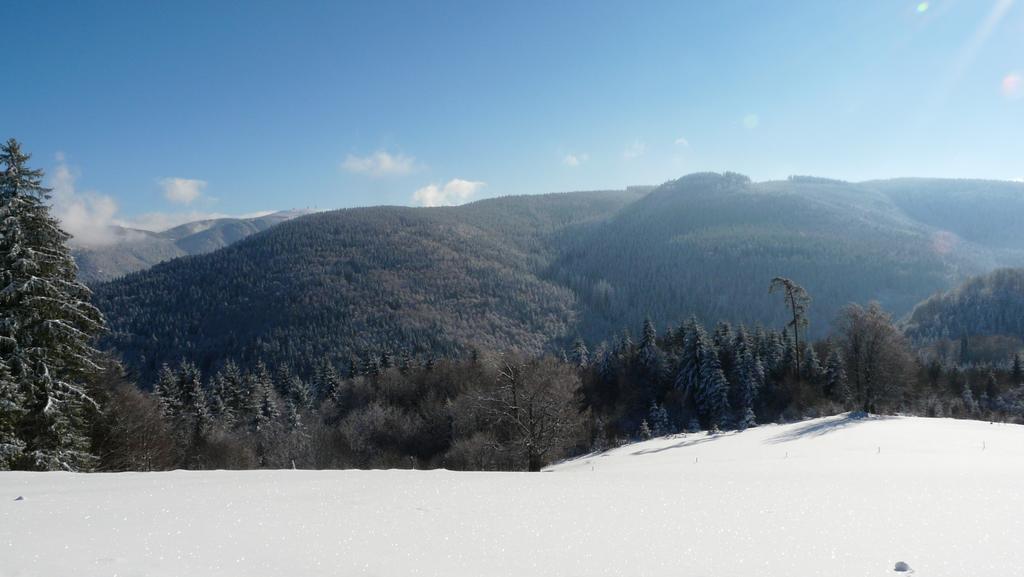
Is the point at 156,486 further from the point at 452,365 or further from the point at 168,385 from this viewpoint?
the point at 452,365

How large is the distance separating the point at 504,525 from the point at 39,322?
52.2 ft

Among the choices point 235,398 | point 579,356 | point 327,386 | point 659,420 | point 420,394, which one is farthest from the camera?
point 579,356

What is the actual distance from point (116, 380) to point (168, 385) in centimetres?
2922

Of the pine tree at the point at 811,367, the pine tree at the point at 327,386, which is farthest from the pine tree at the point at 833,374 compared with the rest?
the pine tree at the point at 327,386

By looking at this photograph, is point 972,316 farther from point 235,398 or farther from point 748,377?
point 235,398

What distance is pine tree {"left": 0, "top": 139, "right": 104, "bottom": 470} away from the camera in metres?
12.9

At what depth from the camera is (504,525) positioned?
5406mm

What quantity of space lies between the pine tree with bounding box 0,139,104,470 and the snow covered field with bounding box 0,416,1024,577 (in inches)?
288

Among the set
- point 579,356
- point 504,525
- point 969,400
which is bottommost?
point 969,400

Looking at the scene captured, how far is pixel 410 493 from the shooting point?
6.61 m

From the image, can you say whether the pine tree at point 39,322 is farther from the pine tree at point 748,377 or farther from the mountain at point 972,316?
the mountain at point 972,316

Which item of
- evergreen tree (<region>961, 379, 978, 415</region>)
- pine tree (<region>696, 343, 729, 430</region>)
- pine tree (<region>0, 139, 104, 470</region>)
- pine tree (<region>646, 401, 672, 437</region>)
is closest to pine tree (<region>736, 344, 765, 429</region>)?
pine tree (<region>696, 343, 729, 430</region>)

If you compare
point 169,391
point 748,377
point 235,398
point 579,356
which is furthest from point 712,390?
point 235,398

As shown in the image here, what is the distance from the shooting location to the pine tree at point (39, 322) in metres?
12.9
